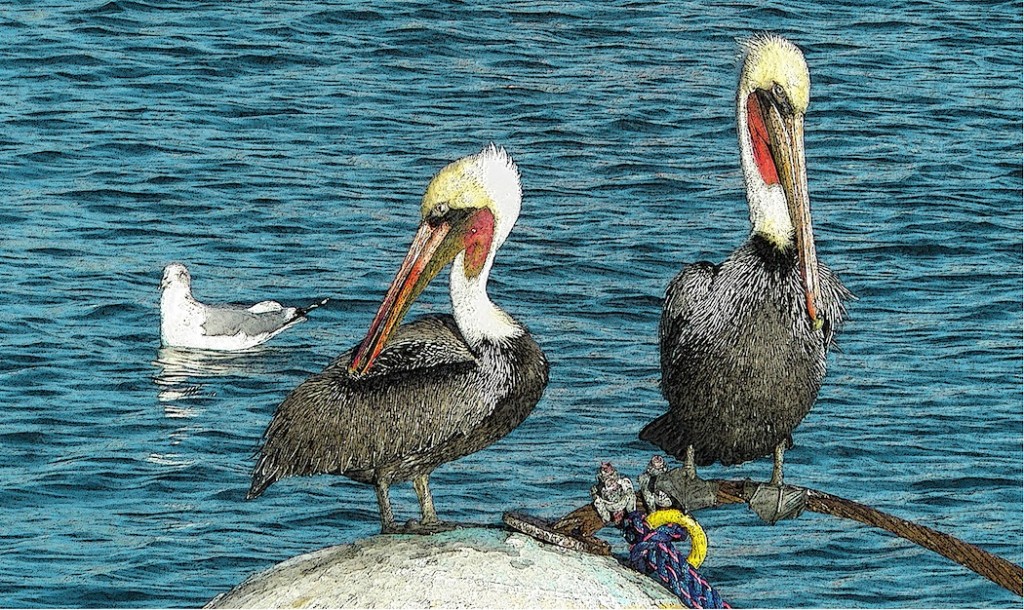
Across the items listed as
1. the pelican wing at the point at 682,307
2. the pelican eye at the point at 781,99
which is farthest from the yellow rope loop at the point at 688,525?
the pelican eye at the point at 781,99

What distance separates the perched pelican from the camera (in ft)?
29.6

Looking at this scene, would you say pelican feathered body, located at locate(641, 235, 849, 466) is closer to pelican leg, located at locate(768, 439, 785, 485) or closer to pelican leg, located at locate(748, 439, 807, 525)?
pelican leg, located at locate(768, 439, 785, 485)

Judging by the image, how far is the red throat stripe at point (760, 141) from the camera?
361 inches

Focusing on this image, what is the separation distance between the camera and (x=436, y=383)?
8438 millimetres

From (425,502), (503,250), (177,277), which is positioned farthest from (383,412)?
(503,250)

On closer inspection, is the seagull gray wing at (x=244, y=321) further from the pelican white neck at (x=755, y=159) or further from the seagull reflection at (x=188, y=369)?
the pelican white neck at (x=755, y=159)

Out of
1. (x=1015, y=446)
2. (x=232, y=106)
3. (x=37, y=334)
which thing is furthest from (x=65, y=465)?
(x=232, y=106)

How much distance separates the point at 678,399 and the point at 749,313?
0.51m

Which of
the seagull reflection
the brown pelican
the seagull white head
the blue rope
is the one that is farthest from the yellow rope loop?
the seagull white head

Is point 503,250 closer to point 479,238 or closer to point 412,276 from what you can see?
point 479,238

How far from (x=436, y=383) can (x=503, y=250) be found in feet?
41.5

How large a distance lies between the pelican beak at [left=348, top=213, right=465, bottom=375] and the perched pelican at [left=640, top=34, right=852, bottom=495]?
3.87ft

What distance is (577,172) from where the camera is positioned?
23.1m

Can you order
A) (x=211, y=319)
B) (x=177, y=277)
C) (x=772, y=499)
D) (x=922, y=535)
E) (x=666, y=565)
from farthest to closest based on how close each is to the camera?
(x=211, y=319)
(x=177, y=277)
(x=772, y=499)
(x=922, y=535)
(x=666, y=565)
